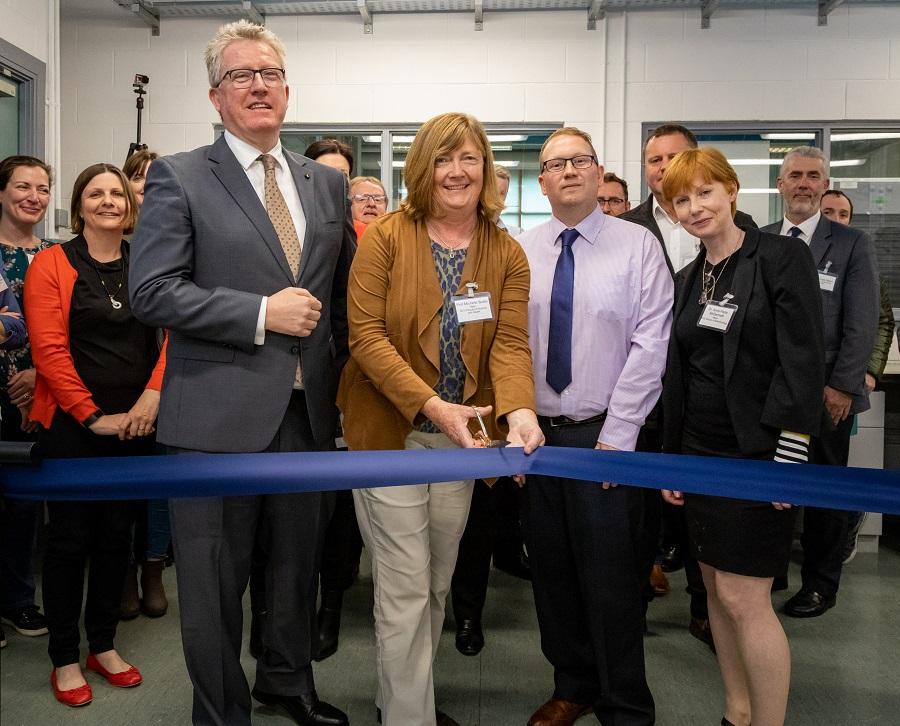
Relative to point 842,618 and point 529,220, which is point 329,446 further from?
point 529,220

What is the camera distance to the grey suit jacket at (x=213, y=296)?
5.90 feet

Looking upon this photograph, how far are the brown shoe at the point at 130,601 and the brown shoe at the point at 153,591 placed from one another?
0.03 metres

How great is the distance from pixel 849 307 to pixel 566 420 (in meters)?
1.68

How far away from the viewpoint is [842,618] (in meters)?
3.21

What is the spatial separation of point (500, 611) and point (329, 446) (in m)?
1.48

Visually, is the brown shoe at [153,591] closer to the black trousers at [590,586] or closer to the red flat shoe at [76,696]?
the red flat shoe at [76,696]

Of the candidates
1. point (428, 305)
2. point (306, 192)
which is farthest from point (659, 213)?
point (306, 192)

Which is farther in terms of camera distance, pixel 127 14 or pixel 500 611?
pixel 127 14

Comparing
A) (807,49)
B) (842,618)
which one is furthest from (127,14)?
(842,618)

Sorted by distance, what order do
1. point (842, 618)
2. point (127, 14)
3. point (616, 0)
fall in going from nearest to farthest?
point (842, 618)
point (616, 0)
point (127, 14)

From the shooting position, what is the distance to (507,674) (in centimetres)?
261

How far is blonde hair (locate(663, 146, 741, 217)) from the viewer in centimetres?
205

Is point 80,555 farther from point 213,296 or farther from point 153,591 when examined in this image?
point 213,296

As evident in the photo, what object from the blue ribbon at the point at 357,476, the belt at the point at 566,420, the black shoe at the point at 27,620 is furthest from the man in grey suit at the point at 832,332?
the black shoe at the point at 27,620
